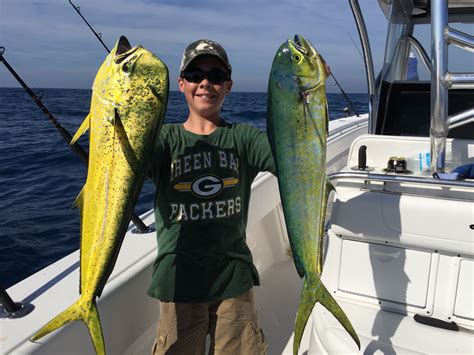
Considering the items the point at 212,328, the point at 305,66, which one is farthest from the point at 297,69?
the point at 212,328

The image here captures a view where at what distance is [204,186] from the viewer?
6.80ft

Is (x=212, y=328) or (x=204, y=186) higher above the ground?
(x=204, y=186)

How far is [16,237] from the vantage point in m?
5.68

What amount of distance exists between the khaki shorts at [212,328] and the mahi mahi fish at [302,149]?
415 mm

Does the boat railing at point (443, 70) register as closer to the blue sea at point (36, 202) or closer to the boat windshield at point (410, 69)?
the boat windshield at point (410, 69)

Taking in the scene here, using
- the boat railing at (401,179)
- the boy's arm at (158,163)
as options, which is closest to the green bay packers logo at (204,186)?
the boy's arm at (158,163)

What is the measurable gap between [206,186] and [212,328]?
2.46 ft

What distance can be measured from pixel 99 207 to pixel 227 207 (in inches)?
28.5

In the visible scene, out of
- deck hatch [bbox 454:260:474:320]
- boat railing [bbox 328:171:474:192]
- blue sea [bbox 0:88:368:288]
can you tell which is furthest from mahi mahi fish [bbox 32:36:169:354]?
blue sea [bbox 0:88:368:288]

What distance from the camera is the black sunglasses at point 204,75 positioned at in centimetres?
204

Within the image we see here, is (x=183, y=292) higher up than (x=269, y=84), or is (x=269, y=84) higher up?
(x=269, y=84)

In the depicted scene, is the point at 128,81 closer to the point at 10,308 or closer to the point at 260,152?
the point at 260,152

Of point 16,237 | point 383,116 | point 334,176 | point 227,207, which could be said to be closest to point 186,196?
point 227,207

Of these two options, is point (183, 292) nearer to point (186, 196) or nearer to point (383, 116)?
point (186, 196)
